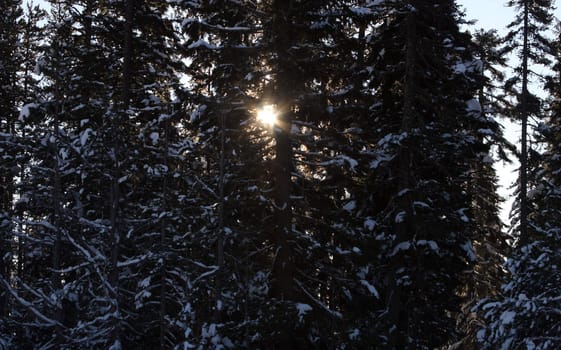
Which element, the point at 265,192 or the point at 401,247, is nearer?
the point at 265,192

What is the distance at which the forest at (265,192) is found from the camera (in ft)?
43.3

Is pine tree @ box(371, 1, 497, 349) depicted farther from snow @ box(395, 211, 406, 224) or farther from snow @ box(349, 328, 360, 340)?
snow @ box(349, 328, 360, 340)

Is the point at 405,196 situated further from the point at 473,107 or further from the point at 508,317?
the point at 508,317

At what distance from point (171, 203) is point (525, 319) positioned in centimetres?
928

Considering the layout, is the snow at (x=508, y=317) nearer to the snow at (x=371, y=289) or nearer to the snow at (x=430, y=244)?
the snow at (x=371, y=289)

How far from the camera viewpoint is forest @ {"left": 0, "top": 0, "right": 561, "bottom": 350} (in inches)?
520

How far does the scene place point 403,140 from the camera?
51.2ft

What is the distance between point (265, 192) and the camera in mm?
13414

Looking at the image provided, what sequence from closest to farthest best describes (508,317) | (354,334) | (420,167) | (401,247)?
(508,317), (354,334), (401,247), (420,167)

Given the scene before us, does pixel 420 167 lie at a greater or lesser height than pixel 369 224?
greater

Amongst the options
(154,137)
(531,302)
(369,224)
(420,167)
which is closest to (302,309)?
(369,224)

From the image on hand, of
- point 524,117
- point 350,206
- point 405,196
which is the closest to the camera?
point 405,196

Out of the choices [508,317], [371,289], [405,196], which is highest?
[405,196]

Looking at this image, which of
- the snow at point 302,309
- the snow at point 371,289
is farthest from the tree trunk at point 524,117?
the snow at point 302,309
